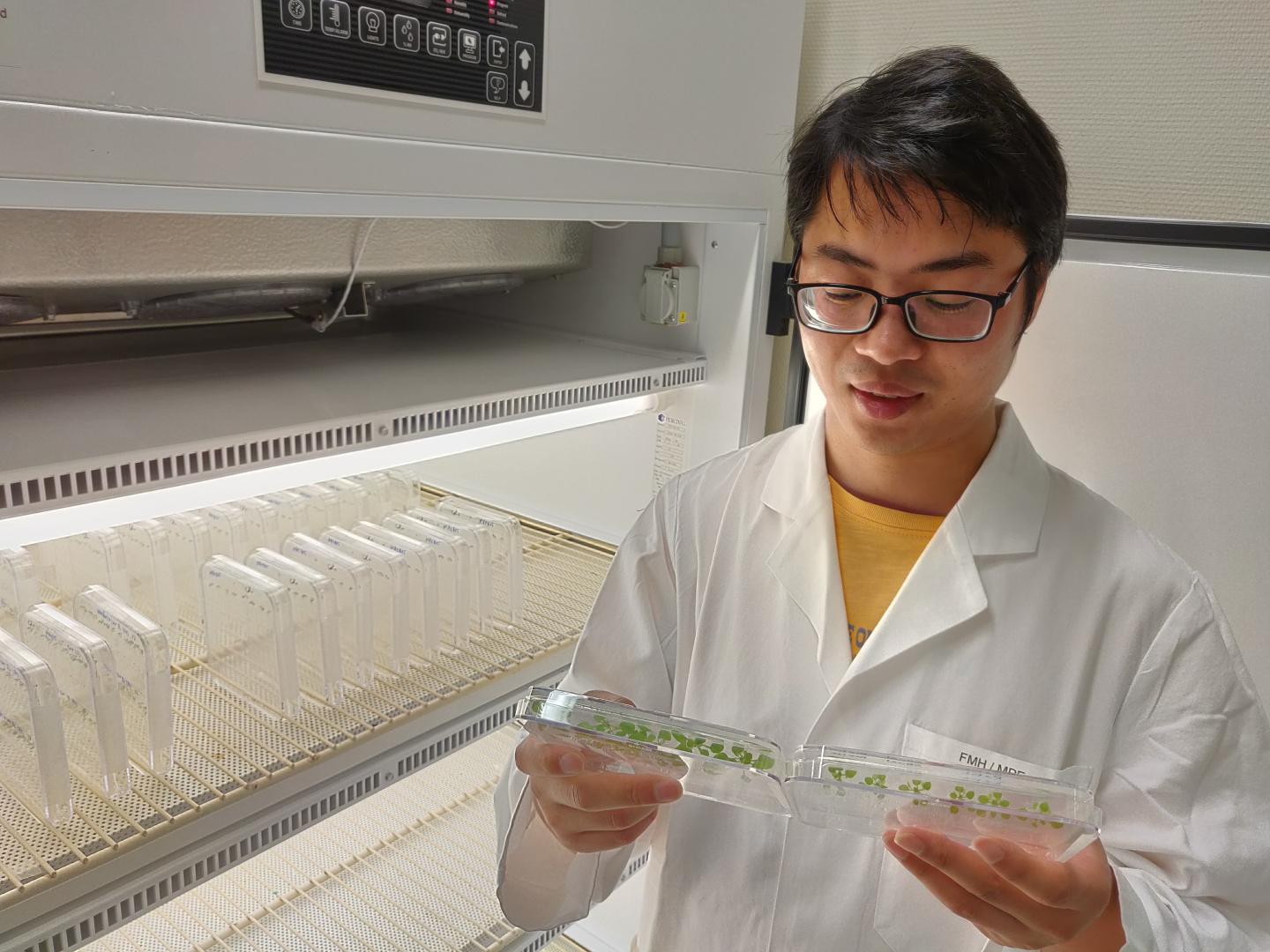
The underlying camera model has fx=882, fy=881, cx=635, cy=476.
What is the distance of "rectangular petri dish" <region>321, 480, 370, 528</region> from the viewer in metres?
1.55

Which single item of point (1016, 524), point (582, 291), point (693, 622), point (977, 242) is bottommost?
point (693, 622)

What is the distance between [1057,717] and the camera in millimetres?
966

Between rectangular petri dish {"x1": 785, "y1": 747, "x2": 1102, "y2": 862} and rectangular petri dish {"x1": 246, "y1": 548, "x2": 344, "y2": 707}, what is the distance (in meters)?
0.70

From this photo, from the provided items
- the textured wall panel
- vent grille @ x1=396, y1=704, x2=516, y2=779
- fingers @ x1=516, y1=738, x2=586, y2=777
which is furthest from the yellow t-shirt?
the textured wall panel

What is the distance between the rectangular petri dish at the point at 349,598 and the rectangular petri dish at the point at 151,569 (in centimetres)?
17

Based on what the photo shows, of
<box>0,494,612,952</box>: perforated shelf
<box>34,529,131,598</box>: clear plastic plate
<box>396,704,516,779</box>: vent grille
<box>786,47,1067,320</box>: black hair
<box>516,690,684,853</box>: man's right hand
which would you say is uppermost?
<box>786,47,1067,320</box>: black hair

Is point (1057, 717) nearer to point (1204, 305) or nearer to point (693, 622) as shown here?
point (693, 622)

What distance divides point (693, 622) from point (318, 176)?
69 centimetres

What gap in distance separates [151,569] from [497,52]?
91 cm

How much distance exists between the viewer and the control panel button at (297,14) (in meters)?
0.79

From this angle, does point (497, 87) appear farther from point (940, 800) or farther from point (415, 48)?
point (940, 800)

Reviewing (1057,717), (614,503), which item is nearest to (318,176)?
(1057,717)

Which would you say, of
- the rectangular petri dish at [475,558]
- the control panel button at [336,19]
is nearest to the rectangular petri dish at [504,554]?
the rectangular petri dish at [475,558]

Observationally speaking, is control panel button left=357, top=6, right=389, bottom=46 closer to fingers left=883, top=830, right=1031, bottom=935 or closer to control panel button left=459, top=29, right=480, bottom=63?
control panel button left=459, top=29, right=480, bottom=63
